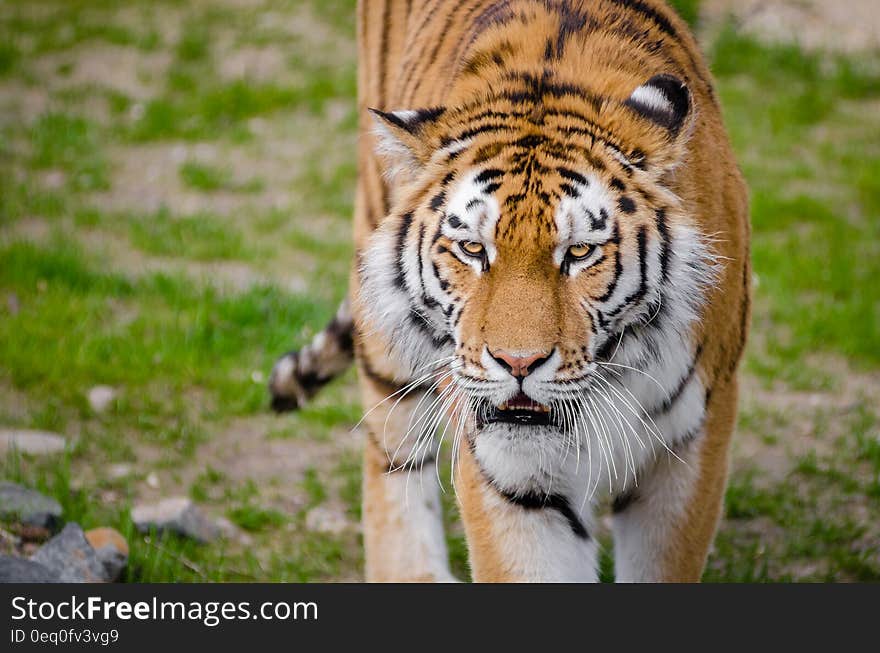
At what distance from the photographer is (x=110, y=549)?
339 centimetres

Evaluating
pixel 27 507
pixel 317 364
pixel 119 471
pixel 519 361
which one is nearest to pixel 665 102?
pixel 519 361

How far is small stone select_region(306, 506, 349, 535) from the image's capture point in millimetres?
4012

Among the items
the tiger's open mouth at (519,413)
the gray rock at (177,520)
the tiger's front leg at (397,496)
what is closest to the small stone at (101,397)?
the gray rock at (177,520)

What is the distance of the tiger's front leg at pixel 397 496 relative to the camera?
369 centimetres

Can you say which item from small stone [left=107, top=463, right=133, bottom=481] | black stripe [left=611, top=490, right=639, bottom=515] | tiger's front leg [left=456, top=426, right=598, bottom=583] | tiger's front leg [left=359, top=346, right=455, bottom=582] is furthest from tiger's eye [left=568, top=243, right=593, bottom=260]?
small stone [left=107, top=463, right=133, bottom=481]

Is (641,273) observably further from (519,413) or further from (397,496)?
(397,496)

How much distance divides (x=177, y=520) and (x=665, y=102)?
6.70 feet

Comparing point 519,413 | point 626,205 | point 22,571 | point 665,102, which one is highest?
point 665,102

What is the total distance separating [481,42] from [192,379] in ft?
7.73

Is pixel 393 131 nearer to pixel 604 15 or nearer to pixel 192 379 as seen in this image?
pixel 604 15

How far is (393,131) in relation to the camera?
8.80 ft

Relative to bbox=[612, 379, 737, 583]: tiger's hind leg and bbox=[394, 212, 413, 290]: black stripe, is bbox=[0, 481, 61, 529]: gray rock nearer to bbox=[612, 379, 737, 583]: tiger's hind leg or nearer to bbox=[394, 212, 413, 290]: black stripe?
bbox=[394, 212, 413, 290]: black stripe

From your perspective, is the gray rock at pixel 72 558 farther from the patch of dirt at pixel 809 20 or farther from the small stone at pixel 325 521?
the patch of dirt at pixel 809 20

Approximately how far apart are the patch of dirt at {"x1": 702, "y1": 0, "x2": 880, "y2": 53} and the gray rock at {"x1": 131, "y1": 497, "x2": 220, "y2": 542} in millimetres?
5569
